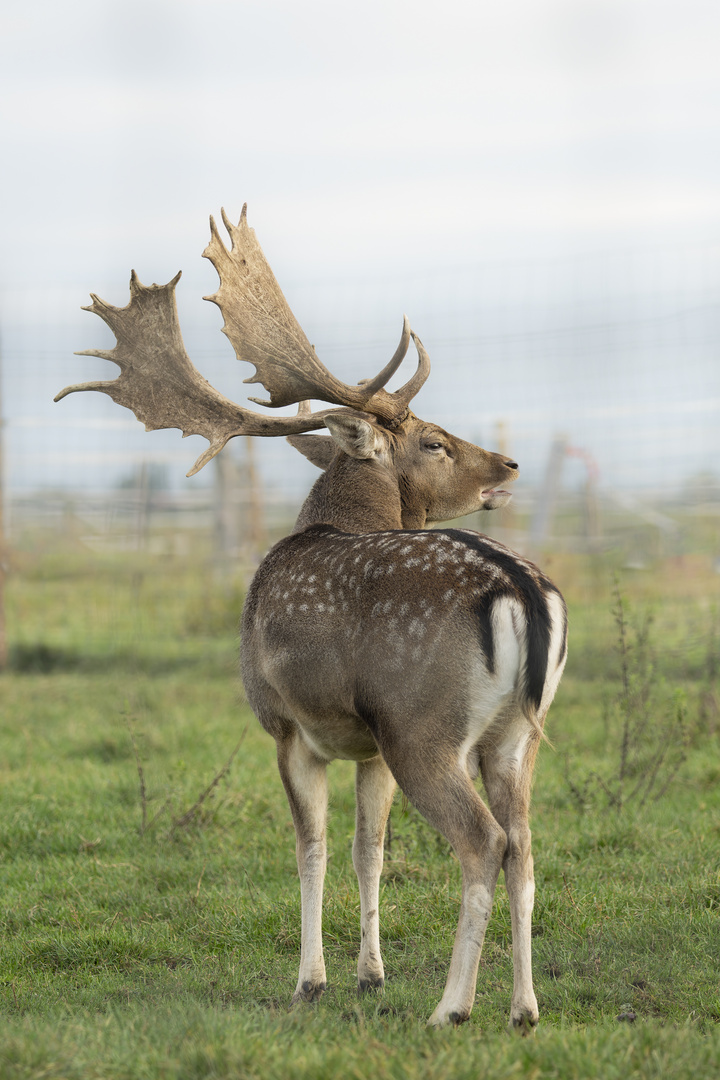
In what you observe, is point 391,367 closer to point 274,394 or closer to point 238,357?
point 274,394

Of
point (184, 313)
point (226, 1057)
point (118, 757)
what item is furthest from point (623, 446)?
point (226, 1057)

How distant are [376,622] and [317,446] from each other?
1.82 metres

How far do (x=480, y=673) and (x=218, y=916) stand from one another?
2.08 m

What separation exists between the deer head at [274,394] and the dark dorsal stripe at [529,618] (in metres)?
1.27

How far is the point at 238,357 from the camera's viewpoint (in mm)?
4875

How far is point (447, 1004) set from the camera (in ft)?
11.0

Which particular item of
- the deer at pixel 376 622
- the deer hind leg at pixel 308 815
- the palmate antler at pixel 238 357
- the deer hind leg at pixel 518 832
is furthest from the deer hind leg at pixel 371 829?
the palmate antler at pixel 238 357

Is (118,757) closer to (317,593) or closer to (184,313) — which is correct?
(317,593)

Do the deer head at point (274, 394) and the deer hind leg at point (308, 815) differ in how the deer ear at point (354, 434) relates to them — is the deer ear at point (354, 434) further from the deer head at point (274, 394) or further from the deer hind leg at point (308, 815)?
the deer hind leg at point (308, 815)

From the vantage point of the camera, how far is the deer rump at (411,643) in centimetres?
343

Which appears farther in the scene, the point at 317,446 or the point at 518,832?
the point at 317,446

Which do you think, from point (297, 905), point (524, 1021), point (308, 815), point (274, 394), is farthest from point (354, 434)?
point (524, 1021)

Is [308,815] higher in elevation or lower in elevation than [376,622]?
lower

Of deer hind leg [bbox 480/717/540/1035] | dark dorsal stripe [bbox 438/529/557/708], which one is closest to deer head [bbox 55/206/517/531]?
dark dorsal stripe [bbox 438/529/557/708]
